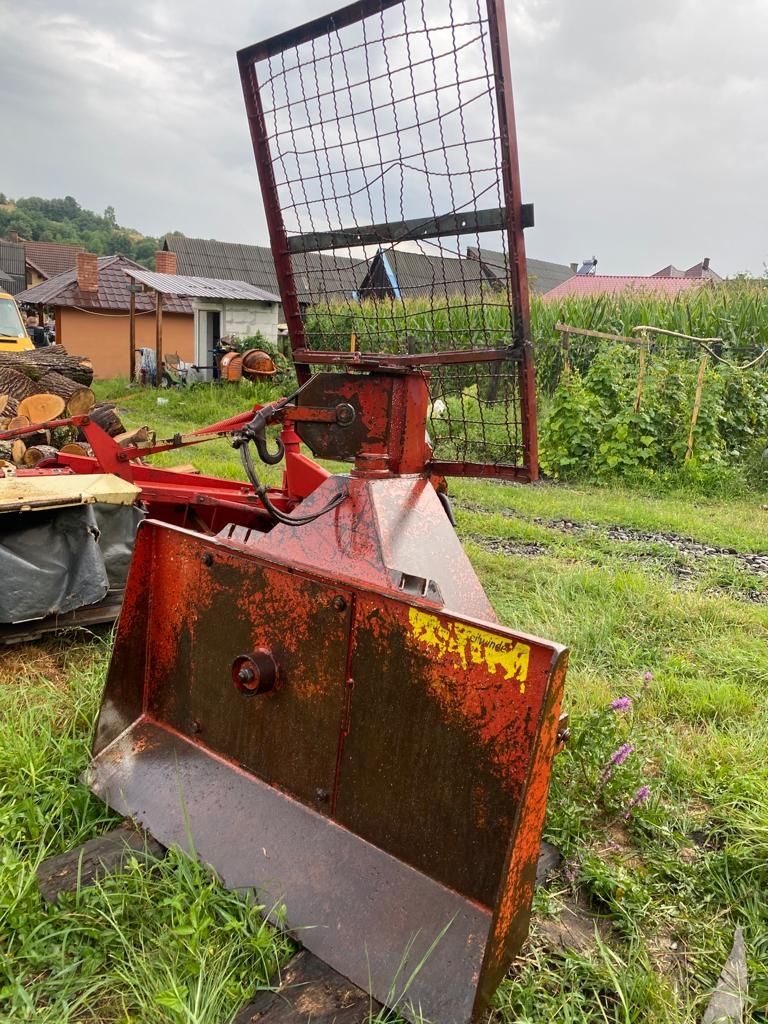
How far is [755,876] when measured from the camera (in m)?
2.21

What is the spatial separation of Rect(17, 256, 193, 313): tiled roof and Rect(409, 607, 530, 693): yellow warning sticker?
22161 millimetres

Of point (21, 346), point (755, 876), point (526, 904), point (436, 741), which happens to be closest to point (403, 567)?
point (436, 741)

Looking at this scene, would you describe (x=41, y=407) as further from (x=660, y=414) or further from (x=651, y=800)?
(x=651, y=800)

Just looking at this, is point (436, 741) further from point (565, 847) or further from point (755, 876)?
point (755, 876)

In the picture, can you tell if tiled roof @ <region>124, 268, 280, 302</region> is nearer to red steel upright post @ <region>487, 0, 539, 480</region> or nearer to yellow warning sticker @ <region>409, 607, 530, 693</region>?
red steel upright post @ <region>487, 0, 539, 480</region>

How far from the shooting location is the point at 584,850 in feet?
7.34

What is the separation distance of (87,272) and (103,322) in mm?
2110

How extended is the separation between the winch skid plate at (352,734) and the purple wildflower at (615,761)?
66 cm

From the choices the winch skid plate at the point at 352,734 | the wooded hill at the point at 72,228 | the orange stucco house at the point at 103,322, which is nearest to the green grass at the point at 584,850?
the winch skid plate at the point at 352,734

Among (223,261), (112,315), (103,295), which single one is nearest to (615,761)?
(112,315)

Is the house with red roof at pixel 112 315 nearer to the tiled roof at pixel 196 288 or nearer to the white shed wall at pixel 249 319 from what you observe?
the white shed wall at pixel 249 319

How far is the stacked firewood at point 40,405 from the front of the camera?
677cm

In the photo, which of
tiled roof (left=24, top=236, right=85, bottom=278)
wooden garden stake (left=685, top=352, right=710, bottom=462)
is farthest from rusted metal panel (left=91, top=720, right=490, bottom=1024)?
tiled roof (left=24, top=236, right=85, bottom=278)

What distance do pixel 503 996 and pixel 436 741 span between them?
59 cm
